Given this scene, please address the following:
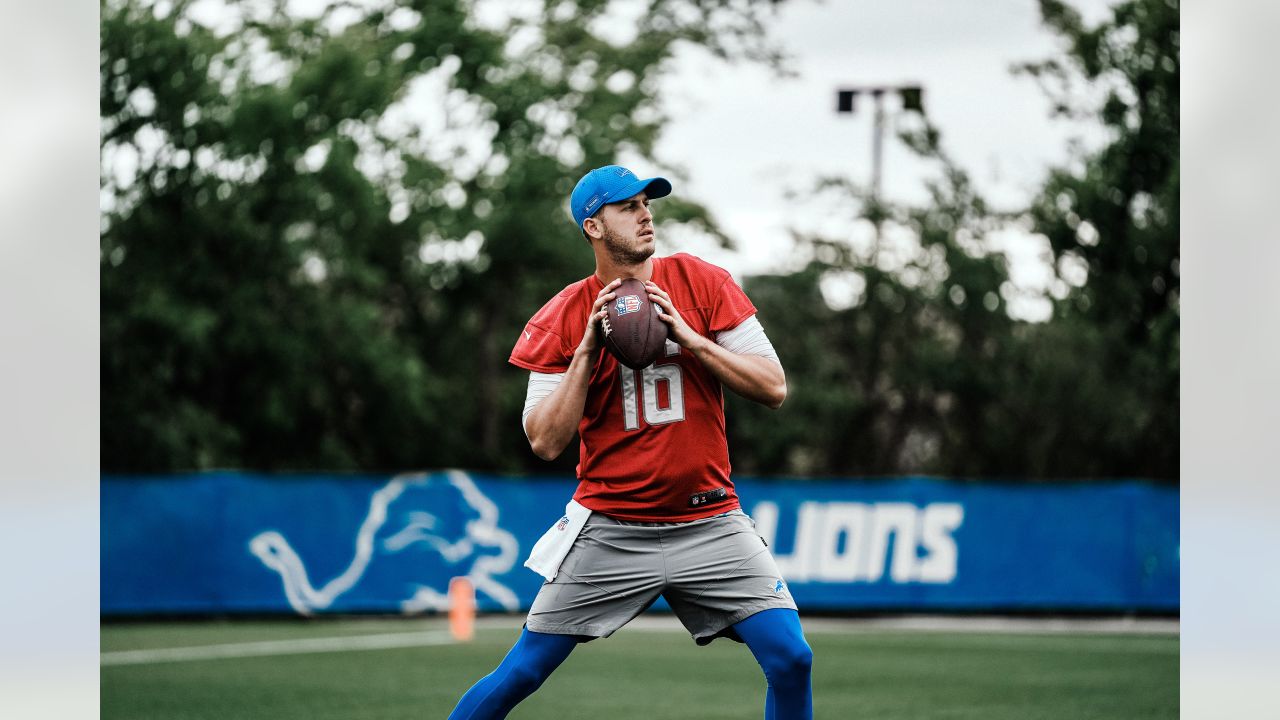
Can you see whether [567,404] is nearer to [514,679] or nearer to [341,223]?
[514,679]

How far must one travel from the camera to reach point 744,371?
4.32 metres

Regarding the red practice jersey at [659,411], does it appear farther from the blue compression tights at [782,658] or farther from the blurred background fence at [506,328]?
the blurred background fence at [506,328]

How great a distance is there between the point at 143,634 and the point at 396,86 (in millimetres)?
12627

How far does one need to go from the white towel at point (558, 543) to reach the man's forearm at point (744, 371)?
0.64 meters

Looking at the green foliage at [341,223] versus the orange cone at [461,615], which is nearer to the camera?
the orange cone at [461,615]

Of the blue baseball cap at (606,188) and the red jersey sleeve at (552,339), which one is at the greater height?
the blue baseball cap at (606,188)

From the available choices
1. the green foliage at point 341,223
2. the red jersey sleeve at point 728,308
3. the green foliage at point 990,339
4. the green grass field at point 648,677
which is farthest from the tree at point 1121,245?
the red jersey sleeve at point 728,308

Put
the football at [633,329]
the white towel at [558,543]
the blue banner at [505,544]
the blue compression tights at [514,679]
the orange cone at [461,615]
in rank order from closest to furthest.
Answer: the football at [633,329] → the blue compression tights at [514,679] → the white towel at [558,543] → the orange cone at [461,615] → the blue banner at [505,544]

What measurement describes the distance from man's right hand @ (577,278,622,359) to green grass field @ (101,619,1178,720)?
4.26 m

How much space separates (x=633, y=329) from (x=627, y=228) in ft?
1.35

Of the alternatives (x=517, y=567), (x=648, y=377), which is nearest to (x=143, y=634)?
(x=517, y=567)

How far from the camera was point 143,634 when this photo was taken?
14.7 m

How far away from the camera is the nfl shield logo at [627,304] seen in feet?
13.9

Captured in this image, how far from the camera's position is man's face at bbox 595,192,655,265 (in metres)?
4.48
